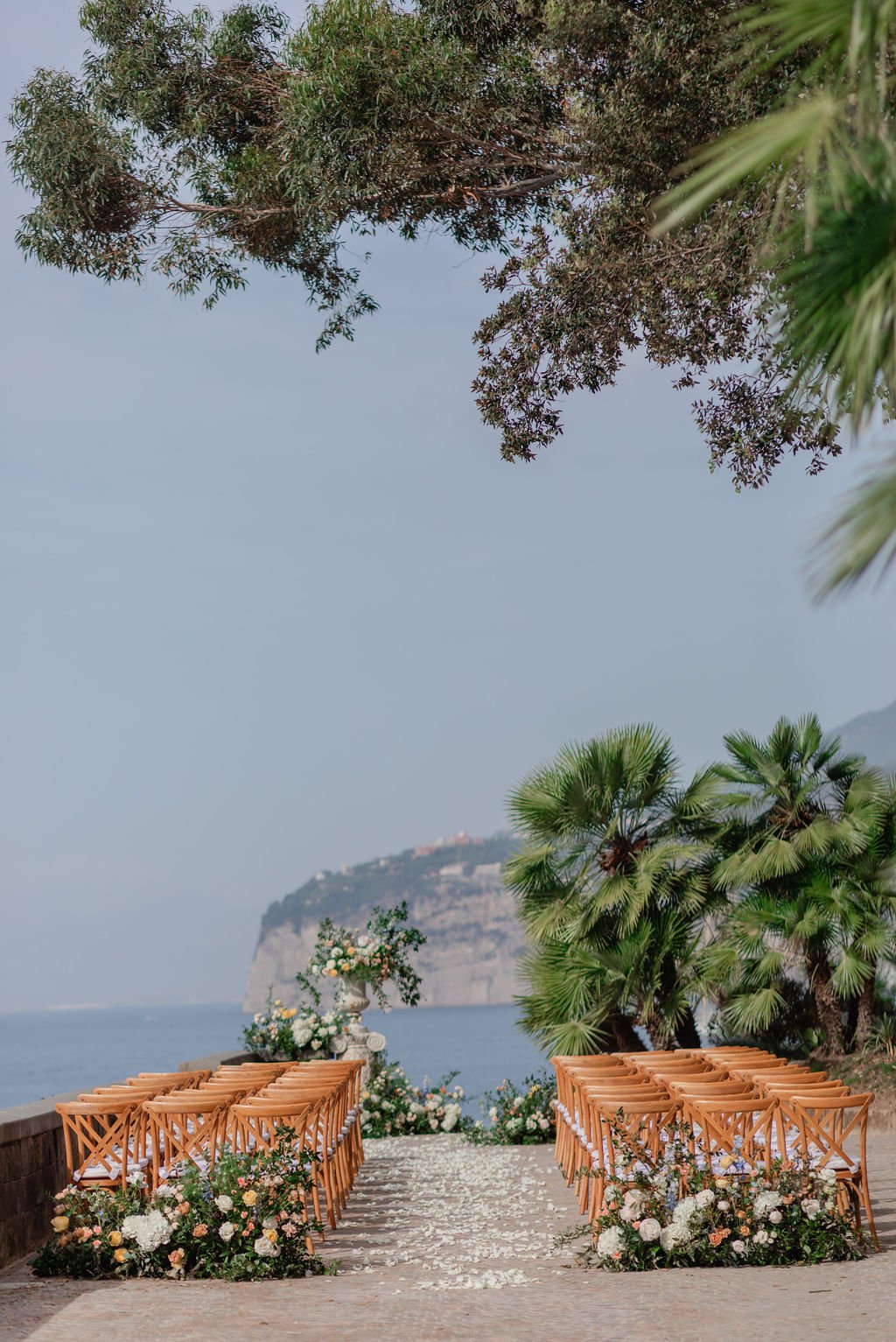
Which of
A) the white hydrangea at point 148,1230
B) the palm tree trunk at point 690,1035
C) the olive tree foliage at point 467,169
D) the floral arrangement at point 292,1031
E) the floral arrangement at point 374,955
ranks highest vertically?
the olive tree foliage at point 467,169

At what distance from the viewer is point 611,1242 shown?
23.5 feet

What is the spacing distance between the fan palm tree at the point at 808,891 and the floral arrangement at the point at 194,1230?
7.46 meters

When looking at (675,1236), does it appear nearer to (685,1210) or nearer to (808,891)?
(685,1210)

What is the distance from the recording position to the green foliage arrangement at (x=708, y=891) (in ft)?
45.9

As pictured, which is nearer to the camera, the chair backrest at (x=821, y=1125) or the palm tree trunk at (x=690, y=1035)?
the chair backrest at (x=821, y=1125)

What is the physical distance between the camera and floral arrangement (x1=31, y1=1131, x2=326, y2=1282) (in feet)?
24.0

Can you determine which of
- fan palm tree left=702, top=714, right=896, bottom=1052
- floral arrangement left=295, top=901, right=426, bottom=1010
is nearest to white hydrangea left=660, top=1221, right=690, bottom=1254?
fan palm tree left=702, top=714, right=896, bottom=1052

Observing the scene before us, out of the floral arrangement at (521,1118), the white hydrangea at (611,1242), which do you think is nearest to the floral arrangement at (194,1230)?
the white hydrangea at (611,1242)

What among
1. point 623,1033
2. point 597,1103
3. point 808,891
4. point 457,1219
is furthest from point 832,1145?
point 623,1033

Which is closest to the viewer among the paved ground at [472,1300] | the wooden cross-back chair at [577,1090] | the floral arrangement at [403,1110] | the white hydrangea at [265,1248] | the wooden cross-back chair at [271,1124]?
the paved ground at [472,1300]

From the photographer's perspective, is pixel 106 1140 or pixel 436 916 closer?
pixel 106 1140

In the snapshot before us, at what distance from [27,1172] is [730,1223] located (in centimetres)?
399

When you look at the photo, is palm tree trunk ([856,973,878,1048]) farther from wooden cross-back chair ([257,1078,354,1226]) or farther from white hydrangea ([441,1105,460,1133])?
wooden cross-back chair ([257,1078,354,1226])

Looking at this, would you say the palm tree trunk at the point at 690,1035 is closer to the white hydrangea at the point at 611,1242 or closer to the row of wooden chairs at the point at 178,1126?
the row of wooden chairs at the point at 178,1126
